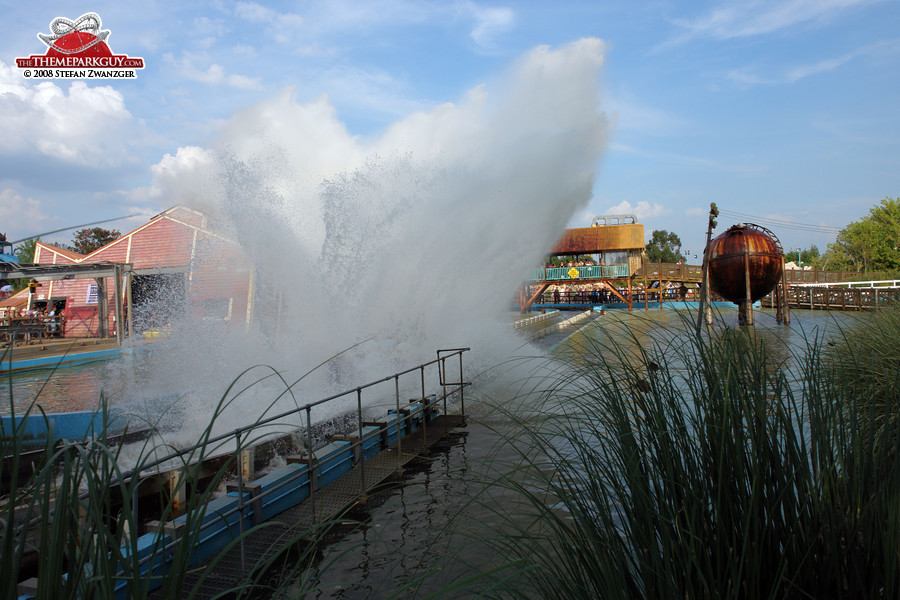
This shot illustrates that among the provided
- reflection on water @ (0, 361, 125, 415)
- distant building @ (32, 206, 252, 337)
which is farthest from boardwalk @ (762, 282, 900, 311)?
distant building @ (32, 206, 252, 337)

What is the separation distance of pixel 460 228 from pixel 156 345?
35.2 ft

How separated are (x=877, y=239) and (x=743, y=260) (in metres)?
35.4

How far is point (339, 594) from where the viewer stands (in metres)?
4.06

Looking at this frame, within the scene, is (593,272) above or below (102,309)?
above

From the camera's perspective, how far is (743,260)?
66.2 feet

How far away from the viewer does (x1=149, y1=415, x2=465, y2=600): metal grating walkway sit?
3502 mm

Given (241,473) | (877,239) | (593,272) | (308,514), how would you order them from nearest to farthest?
1. (241,473)
2. (308,514)
3. (593,272)
4. (877,239)

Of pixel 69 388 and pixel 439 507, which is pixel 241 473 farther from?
pixel 69 388

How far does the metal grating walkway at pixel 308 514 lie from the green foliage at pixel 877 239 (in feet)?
165

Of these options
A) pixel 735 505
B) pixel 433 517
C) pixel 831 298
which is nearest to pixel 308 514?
pixel 433 517

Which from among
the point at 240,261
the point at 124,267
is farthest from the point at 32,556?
the point at 124,267

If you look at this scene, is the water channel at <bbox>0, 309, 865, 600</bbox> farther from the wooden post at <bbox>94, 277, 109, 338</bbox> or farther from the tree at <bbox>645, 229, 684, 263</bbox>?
the tree at <bbox>645, 229, 684, 263</bbox>

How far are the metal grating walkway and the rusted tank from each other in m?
15.9

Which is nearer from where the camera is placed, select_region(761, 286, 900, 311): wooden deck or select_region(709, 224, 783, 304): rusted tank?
select_region(709, 224, 783, 304): rusted tank
